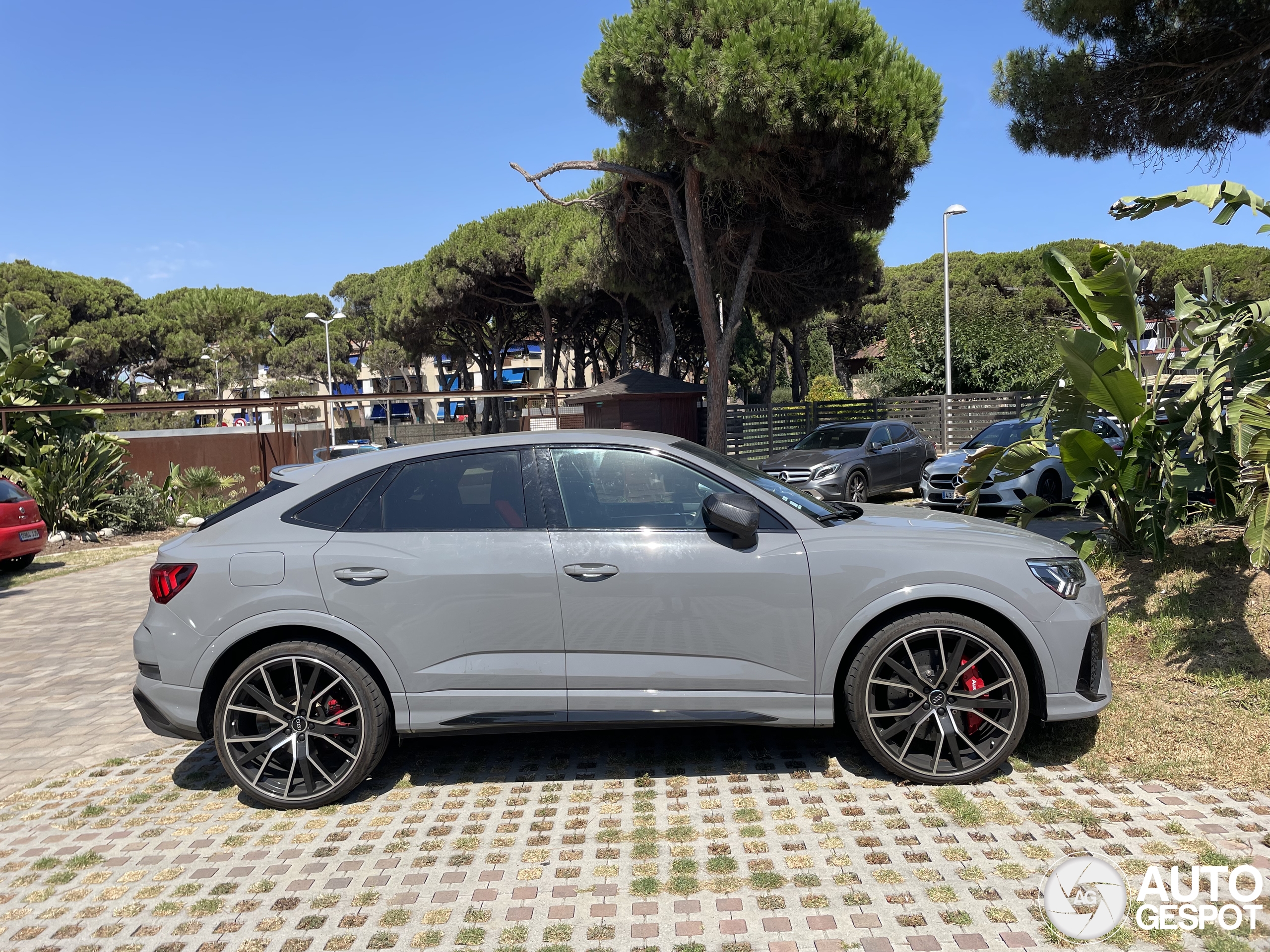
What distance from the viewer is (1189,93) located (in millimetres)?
11203

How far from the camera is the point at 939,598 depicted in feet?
13.4

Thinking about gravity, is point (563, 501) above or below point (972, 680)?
above


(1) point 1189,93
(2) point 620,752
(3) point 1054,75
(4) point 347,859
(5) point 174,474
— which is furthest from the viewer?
(5) point 174,474

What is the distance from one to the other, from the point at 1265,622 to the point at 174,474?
17.8 metres

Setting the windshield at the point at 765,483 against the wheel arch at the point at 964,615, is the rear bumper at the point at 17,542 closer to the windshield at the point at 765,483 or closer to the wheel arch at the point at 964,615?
the windshield at the point at 765,483

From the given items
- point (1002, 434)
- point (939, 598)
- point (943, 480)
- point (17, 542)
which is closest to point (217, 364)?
point (17, 542)

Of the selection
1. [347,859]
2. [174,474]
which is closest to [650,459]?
[347,859]

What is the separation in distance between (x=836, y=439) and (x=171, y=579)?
1342 centimetres

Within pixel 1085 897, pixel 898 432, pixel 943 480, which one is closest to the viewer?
pixel 1085 897

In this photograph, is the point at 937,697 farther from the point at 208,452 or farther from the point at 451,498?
the point at 208,452

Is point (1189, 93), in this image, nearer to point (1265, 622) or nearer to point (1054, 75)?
point (1054, 75)

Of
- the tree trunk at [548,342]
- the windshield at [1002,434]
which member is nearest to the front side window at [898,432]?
the windshield at [1002,434]

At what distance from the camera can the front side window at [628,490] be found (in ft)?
13.9

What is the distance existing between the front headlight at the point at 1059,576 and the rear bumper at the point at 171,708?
3830 millimetres
